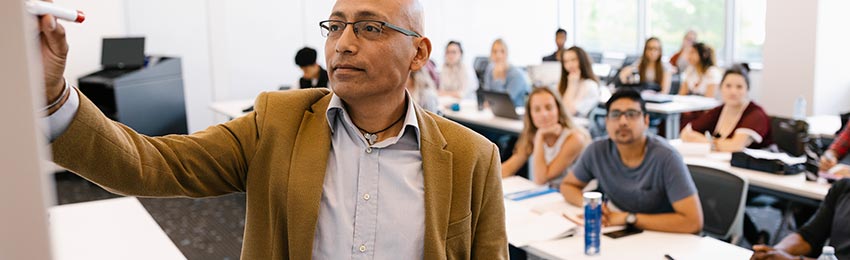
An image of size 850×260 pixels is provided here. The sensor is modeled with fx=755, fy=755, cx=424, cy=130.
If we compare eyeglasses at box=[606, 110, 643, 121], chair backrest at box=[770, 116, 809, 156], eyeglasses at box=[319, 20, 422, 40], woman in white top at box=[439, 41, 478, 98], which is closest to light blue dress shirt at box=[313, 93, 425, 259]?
eyeglasses at box=[319, 20, 422, 40]

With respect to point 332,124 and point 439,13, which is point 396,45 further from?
point 439,13

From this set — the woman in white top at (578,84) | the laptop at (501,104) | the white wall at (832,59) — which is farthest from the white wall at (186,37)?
the white wall at (832,59)

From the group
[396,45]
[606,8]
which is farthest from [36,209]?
[606,8]

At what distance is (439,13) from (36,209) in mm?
10010

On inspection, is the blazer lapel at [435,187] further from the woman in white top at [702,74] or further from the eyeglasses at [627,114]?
the woman in white top at [702,74]

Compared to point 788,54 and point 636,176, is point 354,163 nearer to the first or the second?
point 636,176

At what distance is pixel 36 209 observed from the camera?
0.25 metres

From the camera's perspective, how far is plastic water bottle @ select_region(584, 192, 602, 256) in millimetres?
2566

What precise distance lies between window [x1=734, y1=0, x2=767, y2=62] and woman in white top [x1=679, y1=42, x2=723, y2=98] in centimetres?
221

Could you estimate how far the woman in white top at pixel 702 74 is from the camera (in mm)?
7633

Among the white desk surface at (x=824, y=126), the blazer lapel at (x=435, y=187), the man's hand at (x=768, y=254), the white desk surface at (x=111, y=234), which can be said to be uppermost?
the blazer lapel at (x=435, y=187)

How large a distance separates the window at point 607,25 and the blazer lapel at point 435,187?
35.0 feet

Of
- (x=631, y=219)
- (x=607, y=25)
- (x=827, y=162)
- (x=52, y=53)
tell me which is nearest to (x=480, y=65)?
(x=607, y=25)

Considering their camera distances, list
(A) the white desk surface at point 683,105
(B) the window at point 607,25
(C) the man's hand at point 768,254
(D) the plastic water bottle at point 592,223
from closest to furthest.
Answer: (C) the man's hand at point 768,254 → (D) the plastic water bottle at point 592,223 → (A) the white desk surface at point 683,105 → (B) the window at point 607,25
